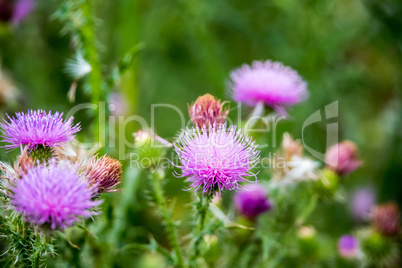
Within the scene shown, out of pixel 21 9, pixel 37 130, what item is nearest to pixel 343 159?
pixel 37 130

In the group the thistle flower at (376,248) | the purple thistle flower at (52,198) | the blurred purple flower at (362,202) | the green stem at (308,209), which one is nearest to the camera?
the purple thistle flower at (52,198)

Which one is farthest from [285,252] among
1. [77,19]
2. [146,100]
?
[146,100]

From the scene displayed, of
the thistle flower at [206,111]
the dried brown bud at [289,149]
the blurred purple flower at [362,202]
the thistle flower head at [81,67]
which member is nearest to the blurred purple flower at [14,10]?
the thistle flower head at [81,67]

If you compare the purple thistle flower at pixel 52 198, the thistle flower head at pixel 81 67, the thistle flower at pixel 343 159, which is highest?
the thistle flower head at pixel 81 67

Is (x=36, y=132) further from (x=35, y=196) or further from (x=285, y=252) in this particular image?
(x=285, y=252)

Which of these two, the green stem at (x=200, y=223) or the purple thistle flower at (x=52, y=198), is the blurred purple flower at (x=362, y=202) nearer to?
the green stem at (x=200, y=223)

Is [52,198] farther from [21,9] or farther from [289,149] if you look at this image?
[21,9]
